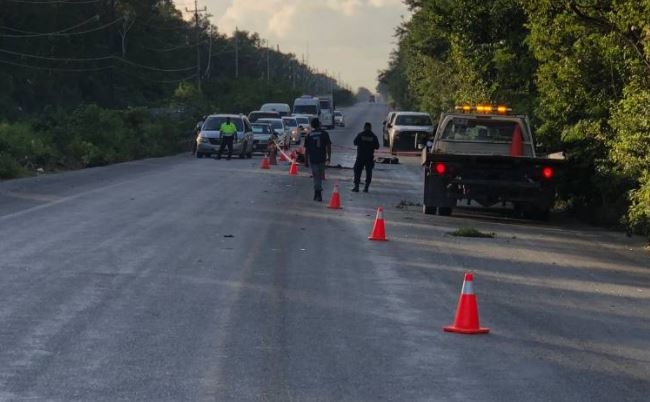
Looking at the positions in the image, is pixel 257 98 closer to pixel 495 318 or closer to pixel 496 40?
pixel 496 40

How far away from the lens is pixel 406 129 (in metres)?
48.1

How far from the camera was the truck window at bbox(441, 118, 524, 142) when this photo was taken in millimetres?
22141

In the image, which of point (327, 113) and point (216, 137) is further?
point (327, 113)

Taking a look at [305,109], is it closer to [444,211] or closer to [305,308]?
[444,211]

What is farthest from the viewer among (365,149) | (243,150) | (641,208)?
(243,150)

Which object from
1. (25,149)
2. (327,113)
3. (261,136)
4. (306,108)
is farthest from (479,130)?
(327,113)

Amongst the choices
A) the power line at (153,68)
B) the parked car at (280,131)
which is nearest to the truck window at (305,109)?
the parked car at (280,131)

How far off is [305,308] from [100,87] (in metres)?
89.7

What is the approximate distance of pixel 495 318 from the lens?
10.5 m

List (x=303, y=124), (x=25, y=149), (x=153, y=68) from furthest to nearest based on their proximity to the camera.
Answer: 1. (x=153, y=68)
2. (x=303, y=124)
3. (x=25, y=149)

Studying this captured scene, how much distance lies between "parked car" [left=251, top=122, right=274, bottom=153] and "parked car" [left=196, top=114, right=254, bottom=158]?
3.83 meters

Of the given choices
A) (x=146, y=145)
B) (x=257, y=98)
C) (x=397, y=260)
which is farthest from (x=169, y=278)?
(x=257, y=98)

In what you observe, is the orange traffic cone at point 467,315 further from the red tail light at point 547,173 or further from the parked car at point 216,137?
the parked car at point 216,137

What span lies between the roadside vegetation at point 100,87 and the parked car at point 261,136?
4.12 meters
